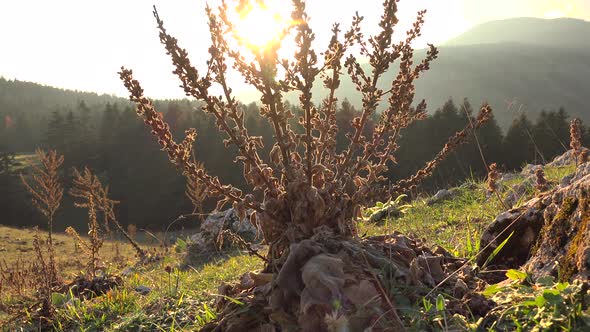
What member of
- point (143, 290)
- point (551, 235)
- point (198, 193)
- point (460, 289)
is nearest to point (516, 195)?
point (551, 235)

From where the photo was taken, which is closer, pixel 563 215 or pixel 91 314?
pixel 563 215

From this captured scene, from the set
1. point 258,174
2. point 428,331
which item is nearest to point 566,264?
point 428,331

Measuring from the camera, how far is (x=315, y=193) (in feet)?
7.93

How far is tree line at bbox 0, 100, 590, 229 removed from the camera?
42.3 meters

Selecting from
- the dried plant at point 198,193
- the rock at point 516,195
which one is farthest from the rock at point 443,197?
the dried plant at point 198,193

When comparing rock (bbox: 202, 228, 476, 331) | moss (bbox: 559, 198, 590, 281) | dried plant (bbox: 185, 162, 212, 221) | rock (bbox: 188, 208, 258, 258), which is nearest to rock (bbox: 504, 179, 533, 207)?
rock (bbox: 202, 228, 476, 331)

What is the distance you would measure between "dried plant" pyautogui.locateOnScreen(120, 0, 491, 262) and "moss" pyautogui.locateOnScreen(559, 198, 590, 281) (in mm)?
1008

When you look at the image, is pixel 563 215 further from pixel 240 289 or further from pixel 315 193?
pixel 240 289

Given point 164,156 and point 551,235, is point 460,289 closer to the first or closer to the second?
point 551,235

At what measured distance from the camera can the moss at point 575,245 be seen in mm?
1933

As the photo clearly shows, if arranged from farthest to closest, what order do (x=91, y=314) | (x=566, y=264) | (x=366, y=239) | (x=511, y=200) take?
(x=511, y=200) → (x=91, y=314) → (x=366, y=239) → (x=566, y=264)

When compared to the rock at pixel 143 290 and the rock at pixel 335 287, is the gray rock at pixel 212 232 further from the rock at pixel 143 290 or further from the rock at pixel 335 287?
the rock at pixel 335 287

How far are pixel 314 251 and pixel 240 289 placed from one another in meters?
0.72

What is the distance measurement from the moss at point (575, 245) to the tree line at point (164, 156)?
112ft
